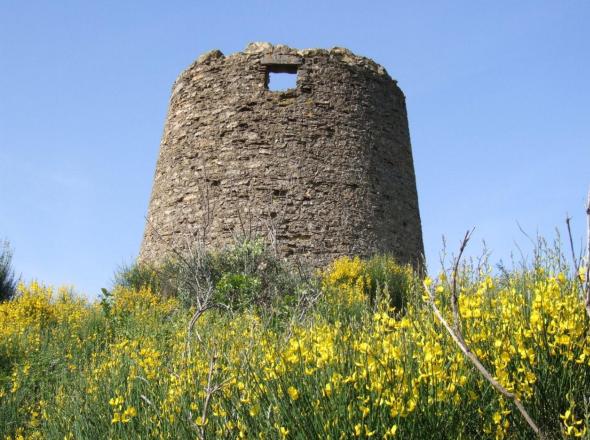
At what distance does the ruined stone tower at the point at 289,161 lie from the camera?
10.6 metres

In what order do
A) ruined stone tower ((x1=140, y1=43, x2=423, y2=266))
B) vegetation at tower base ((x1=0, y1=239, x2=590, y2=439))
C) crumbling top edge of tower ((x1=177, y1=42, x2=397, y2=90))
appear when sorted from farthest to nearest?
crumbling top edge of tower ((x1=177, y1=42, x2=397, y2=90)) → ruined stone tower ((x1=140, y1=43, x2=423, y2=266)) → vegetation at tower base ((x1=0, y1=239, x2=590, y2=439))

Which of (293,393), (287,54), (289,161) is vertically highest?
(287,54)

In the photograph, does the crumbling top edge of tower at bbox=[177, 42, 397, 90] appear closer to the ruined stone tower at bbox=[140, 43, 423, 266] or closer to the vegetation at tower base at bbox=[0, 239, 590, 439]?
the ruined stone tower at bbox=[140, 43, 423, 266]

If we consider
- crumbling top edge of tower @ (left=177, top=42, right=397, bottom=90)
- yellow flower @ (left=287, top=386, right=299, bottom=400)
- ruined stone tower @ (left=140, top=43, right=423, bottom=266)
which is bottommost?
yellow flower @ (left=287, top=386, right=299, bottom=400)

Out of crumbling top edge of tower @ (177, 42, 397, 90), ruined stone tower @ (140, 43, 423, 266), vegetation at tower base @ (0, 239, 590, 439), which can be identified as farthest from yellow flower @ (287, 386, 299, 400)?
crumbling top edge of tower @ (177, 42, 397, 90)

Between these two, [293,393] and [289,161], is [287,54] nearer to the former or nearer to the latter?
[289,161]

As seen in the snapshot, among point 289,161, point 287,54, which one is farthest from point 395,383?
point 287,54

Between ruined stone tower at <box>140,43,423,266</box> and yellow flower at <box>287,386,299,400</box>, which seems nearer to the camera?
yellow flower at <box>287,386,299,400</box>

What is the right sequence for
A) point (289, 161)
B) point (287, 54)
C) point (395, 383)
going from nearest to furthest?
point (395, 383), point (289, 161), point (287, 54)

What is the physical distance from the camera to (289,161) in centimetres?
1073

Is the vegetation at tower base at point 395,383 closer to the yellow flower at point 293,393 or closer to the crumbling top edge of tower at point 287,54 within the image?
the yellow flower at point 293,393

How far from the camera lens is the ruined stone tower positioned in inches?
416

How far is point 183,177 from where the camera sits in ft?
37.1

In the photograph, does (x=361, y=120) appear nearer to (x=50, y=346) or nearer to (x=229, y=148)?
(x=229, y=148)
